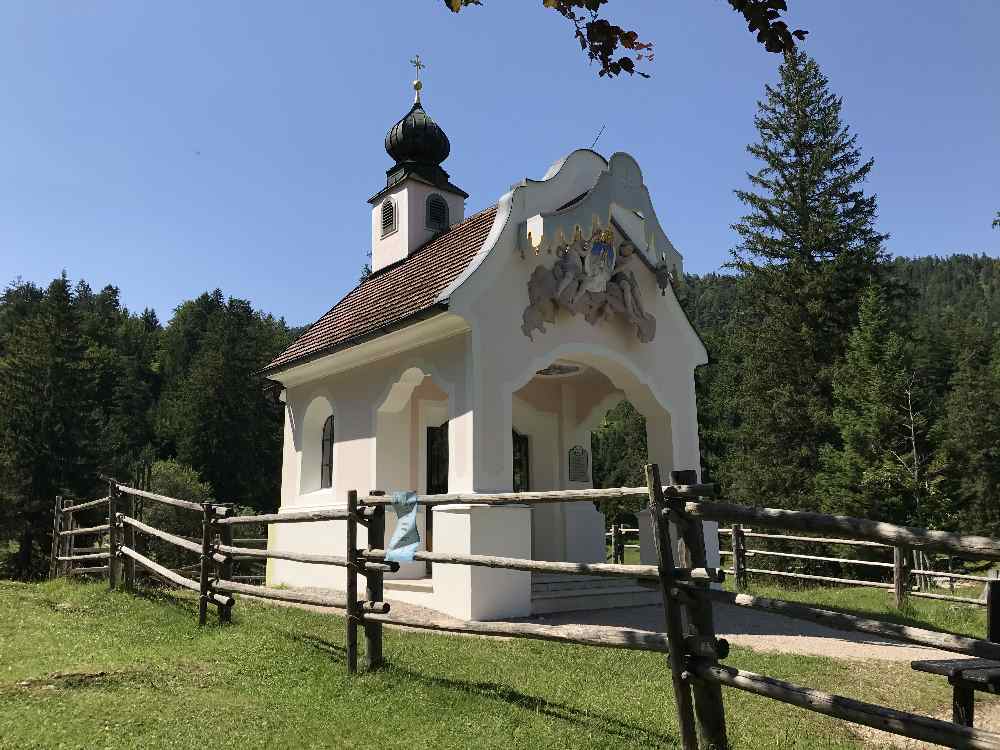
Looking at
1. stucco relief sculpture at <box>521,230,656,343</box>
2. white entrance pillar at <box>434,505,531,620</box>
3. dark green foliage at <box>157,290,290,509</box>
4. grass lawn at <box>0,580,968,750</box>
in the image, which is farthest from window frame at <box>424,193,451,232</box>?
dark green foliage at <box>157,290,290,509</box>

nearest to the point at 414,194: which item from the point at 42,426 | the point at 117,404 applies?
the point at 42,426

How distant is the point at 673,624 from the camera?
172 inches

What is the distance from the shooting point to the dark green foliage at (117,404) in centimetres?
3288

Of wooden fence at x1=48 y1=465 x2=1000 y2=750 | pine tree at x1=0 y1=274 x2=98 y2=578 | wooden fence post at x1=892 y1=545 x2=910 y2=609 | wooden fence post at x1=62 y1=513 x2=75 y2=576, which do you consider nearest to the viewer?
wooden fence at x1=48 y1=465 x2=1000 y2=750

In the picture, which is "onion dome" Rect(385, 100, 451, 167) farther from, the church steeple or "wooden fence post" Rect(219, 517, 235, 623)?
"wooden fence post" Rect(219, 517, 235, 623)

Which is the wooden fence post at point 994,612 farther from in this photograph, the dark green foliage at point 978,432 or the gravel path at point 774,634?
the dark green foliage at point 978,432

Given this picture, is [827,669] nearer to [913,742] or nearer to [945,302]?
[913,742]

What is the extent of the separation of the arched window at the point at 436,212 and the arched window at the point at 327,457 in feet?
15.1

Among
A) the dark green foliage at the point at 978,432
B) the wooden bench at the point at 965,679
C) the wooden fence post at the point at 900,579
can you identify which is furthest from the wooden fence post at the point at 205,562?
the dark green foliage at the point at 978,432

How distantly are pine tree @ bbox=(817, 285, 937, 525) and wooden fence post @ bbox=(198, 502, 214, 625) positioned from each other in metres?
20.6

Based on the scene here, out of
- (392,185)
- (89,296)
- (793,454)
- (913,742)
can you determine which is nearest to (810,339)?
(793,454)

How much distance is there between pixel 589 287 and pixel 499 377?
2093mm

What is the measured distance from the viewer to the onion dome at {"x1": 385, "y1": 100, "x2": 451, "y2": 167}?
16.2 meters

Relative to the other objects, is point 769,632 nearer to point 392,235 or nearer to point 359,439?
point 359,439
